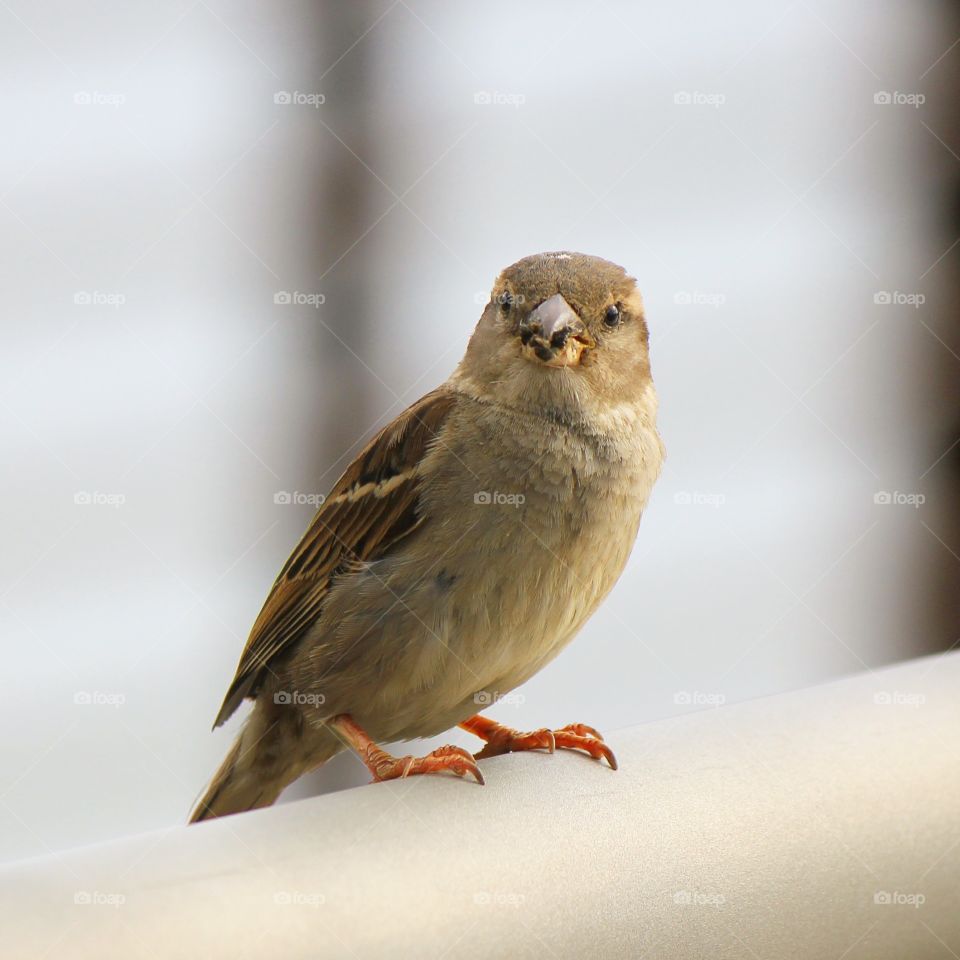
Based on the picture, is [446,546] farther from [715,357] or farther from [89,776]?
[715,357]

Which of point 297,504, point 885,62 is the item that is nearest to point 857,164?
point 885,62

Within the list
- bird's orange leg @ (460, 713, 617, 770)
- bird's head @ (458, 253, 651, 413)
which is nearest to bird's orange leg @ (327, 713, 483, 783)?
bird's orange leg @ (460, 713, 617, 770)

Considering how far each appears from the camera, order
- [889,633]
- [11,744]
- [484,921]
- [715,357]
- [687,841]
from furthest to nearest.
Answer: [889,633] → [715,357] → [11,744] → [687,841] → [484,921]

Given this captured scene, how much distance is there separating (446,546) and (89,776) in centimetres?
180

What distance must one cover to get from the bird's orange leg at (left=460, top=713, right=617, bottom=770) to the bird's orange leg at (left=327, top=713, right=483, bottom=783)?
0.37 ft

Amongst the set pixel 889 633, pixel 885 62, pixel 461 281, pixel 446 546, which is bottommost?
pixel 889 633

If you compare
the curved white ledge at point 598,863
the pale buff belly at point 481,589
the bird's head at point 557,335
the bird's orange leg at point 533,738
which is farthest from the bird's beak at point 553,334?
the curved white ledge at point 598,863

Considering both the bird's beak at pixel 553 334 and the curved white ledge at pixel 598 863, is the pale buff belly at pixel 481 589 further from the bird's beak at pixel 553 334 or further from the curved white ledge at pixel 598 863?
the curved white ledge at pixel 598 863

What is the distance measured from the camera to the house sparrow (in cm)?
152

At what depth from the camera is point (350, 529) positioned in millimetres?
1727

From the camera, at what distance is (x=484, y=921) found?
794 millimetres

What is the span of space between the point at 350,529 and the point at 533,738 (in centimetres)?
39

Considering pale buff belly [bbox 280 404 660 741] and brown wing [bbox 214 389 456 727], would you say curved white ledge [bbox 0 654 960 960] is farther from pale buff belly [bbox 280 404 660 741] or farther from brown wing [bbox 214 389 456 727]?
brown wing [bbox 214 389 456 727]

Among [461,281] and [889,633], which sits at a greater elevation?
[461,281]
